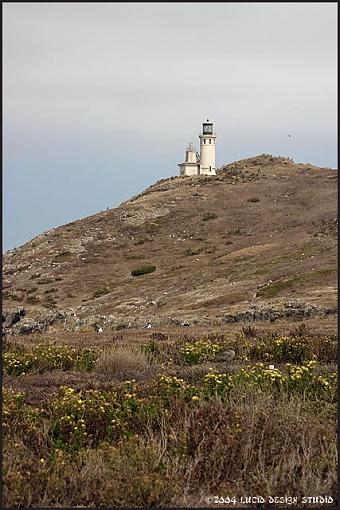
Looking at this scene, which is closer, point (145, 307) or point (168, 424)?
point (168, 424)

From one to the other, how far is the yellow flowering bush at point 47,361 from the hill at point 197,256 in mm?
13866

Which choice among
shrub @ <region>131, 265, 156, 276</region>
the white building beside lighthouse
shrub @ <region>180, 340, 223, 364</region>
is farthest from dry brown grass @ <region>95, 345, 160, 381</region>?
the white building beside lighthouse

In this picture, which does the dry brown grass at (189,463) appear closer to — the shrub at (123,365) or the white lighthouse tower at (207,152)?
the shrub at (123,365)

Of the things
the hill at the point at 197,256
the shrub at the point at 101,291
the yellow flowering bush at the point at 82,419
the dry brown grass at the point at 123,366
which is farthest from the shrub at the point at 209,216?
the yellow flowering bush at the point at 82,419

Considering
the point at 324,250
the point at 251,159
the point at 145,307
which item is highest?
the point at 251,159

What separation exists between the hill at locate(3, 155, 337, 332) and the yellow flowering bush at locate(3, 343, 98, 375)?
13866mm

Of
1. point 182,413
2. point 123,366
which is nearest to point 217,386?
point 182,413

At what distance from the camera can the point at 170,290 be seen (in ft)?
145

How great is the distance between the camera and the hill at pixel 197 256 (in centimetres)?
3281

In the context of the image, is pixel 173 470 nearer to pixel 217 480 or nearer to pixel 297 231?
pixel 217 480

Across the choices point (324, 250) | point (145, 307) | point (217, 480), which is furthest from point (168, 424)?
point (324, 250)

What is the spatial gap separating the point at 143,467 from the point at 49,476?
0.82m

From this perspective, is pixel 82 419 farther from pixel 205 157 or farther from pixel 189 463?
pixel 205 157

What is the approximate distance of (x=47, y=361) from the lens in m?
12.0
